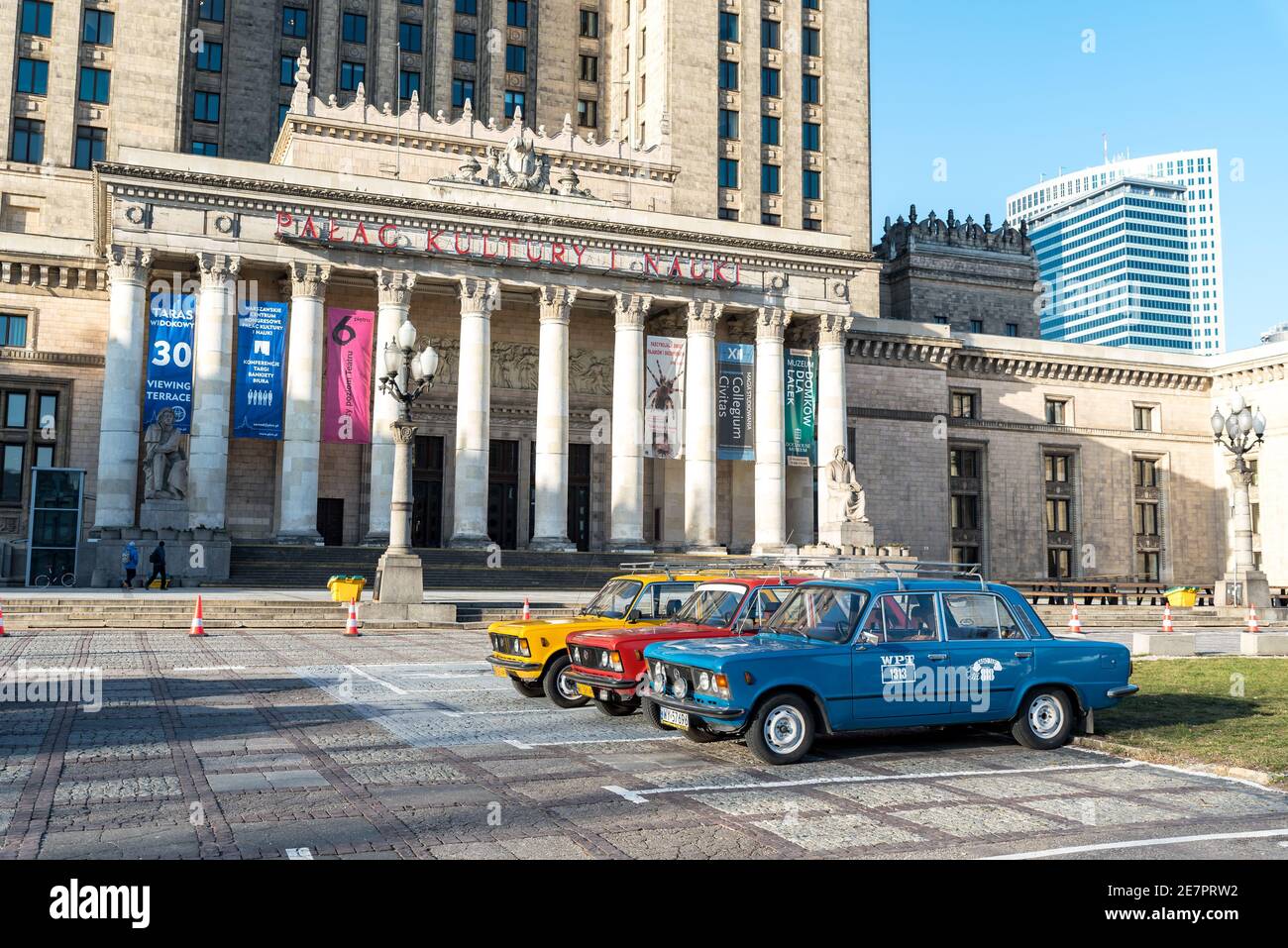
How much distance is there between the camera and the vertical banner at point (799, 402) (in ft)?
156

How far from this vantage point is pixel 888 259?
6900 centimetres


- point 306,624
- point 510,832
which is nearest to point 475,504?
point 306,624

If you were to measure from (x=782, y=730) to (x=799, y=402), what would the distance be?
38.5 m

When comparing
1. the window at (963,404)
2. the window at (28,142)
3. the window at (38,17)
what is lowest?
the window at (963,404)

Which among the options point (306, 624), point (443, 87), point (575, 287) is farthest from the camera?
point (443, 87)

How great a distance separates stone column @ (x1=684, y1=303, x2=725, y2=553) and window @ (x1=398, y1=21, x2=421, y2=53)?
84.1ft

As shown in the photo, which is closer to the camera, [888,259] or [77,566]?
[77,566]

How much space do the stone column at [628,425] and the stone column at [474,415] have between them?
5618 mm

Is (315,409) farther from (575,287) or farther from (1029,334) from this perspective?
(1029,334)

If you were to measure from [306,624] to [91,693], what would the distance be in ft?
41.7

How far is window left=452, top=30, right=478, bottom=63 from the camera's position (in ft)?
193

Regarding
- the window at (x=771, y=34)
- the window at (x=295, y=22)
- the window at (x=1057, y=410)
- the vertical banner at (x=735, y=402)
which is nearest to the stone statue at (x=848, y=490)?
the vertical banner at (x=735, y=402)

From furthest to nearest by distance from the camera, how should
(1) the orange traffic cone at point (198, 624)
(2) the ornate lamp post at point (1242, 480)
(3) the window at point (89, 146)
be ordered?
(3) the window at point (89, 146), (2) the ornate lamp post at point (1242, 480), (1) the orange traffic cone at point (198, 624)

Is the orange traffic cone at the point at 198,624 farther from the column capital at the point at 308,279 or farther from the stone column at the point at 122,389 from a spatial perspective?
the column capital at the point at 308,279
